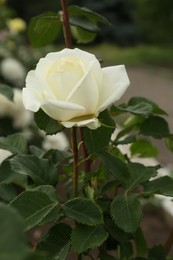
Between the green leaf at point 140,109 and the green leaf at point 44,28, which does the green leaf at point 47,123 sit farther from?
the green leaf at point 44,28

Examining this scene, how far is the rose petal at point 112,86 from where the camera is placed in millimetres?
744

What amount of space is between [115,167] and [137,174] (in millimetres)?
60

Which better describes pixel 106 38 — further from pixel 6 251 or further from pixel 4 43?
pixel 6 251

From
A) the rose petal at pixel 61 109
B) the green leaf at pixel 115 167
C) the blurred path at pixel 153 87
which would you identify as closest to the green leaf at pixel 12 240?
the rose petal at pixel 61 109

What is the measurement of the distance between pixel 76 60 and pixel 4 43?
2.87 metres

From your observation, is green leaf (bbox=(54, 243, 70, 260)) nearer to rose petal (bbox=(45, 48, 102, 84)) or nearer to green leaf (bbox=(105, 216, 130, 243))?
green leaf (bbox=(105, 216, 130, 243))

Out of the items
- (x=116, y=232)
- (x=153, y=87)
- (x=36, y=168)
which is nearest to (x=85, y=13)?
(x=36, y=168)

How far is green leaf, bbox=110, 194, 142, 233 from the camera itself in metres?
0.81

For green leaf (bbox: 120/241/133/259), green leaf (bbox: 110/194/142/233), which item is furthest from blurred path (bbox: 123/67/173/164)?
green leaf (bbox: 110/194/142/233)

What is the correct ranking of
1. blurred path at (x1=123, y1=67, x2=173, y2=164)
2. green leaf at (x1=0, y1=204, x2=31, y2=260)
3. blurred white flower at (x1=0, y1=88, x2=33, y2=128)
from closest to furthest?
green leaf at (x1=0, y1=204, x2=31, y2=260), blurred white flower at (x1=0, y1=88, x2=33, y2=128), blurred path at (x1=123, y1=67, x2=173, y2=164)

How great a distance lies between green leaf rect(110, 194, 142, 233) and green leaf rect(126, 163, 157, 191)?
0.04 metres

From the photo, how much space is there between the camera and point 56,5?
1499 cm

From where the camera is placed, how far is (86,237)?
800mm

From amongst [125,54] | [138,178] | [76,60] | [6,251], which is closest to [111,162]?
[138,178]
